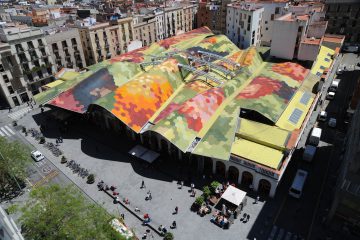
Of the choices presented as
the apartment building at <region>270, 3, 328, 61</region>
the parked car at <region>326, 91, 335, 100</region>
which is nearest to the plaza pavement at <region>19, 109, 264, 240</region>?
the parked car at <region>326, 91, 335, 100</region>

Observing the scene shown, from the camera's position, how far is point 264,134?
169ft

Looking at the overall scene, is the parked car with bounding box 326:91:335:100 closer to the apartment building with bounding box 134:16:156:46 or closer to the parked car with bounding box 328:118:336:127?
the parked car with bounding box 328:118:336:127

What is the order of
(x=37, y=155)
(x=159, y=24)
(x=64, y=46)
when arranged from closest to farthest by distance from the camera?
(x=37, y=155), (x=64, y=46), (x=159, y=24)

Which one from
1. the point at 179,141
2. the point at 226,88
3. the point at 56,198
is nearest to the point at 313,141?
the point at 226,88

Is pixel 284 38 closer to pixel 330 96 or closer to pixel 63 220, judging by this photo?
pixel 330 96

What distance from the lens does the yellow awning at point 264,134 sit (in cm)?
4922

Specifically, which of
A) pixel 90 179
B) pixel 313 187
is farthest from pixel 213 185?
pixel 90 179

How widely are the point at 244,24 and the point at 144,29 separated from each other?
142 feet

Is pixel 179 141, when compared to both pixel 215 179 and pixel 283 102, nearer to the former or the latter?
pixel 215 179

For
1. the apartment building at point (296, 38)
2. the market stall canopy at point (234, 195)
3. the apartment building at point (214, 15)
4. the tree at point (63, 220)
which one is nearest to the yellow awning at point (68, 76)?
the tree at point (63, 220)

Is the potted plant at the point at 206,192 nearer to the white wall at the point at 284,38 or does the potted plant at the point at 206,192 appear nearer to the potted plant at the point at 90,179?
the potted plant at the point at 90,179

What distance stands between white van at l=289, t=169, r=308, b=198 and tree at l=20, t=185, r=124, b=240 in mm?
30895

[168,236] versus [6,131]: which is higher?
[6,131]

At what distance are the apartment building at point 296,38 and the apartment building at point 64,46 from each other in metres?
A: 65.6
